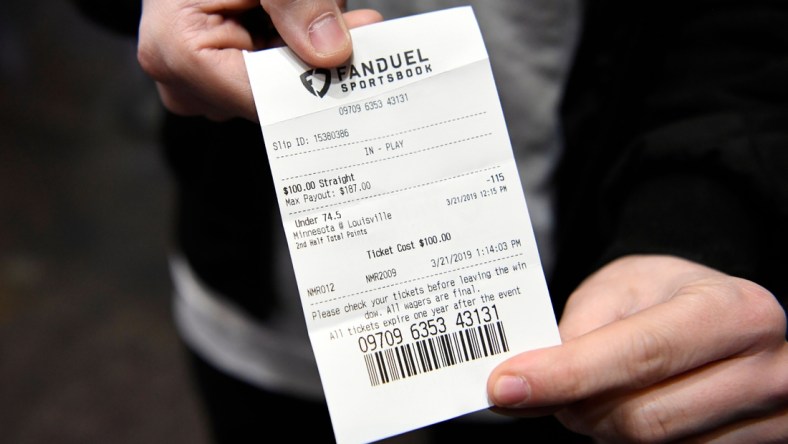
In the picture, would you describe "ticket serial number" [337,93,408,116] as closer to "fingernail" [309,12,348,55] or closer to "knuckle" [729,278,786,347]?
"fingernail" [309,12,348,55]

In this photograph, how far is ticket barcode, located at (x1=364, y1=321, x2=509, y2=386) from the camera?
407 mm

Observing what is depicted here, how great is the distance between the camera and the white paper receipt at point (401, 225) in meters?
0.41

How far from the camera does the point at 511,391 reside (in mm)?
396

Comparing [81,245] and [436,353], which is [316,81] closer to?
[436,353]

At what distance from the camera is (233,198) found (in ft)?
2.19

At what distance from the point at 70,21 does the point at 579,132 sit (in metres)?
1.48

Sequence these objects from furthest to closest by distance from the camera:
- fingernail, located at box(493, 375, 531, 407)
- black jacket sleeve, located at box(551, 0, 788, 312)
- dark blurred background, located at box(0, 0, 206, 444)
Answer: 1. dark blurred background, located at box(0, 0, 206, 444)
2. black jacket sleeve, located at box(551, 0, 788, 312)
3. fingernail, located at box(493, 375, 531, 407)

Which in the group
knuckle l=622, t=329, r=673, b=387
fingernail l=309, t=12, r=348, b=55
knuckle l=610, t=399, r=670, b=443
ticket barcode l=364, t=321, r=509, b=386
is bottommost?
knuckle l=610, t=399, r=670, b=443

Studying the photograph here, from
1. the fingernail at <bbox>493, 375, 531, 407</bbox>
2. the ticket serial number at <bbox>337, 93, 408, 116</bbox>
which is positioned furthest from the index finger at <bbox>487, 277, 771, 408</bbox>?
the ticket serial number at <bbox>337, 93, 408, 116</bbox>

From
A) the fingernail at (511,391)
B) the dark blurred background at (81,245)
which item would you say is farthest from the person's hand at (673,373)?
the dark blurred background at (81,245)

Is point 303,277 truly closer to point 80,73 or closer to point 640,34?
point 640,34

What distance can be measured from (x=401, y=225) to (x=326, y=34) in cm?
14

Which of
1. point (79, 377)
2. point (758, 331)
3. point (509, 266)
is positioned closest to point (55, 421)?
point (79, 377)

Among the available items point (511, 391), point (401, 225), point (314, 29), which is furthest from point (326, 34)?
point (511, 391)
